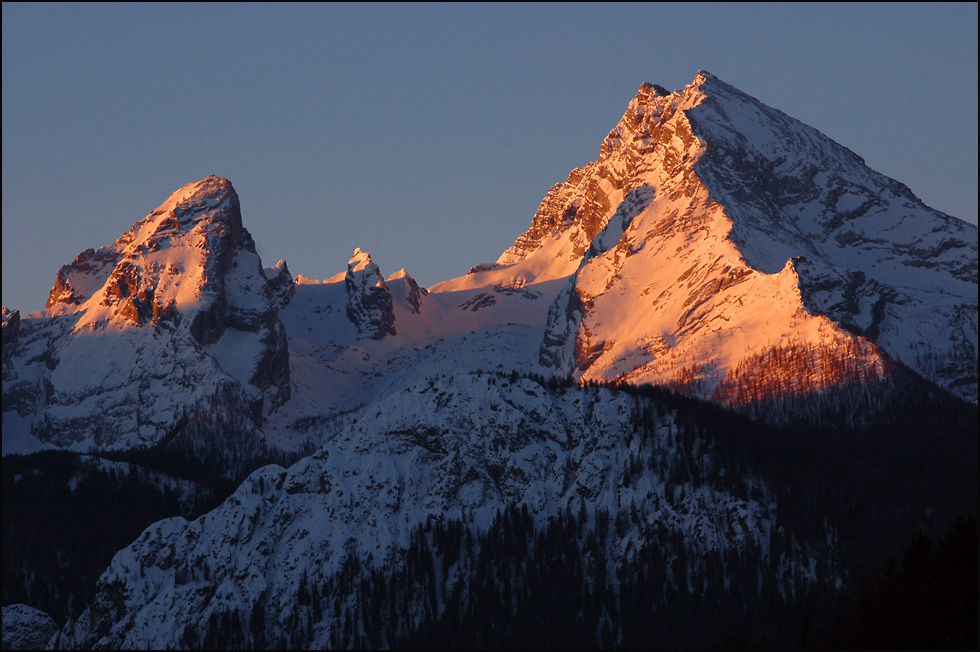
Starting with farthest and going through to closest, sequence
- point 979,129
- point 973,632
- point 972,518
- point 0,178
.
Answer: point 0,178 < point 972,518 < point 973,632 < point 979,129

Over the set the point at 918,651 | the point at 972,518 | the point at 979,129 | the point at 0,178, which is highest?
the point at 0,178

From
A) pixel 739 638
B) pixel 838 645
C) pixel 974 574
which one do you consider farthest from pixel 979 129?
pixel 739 638

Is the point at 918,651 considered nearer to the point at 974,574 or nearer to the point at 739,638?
the point at 974,574

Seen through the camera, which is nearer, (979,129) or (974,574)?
(979,129)

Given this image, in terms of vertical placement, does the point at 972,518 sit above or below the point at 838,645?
above

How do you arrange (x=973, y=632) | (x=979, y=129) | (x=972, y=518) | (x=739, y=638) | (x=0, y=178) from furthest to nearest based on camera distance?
(x=0, y=178) → (x=739, y=638) → (x=972, y=518) → (x=973, y=632) → (x=979, y=129)

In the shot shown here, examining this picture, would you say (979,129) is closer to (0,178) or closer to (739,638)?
(739,638)

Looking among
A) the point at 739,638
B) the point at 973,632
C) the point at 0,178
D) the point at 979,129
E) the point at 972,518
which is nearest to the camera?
the point at 979,129

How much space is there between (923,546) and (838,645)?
9629 millimetres

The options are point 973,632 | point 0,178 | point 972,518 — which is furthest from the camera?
point 0,178

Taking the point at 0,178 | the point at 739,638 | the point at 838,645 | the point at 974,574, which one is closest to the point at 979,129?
the point at 974,574

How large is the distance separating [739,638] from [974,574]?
136 feet

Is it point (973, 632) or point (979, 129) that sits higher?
point (979, 129)

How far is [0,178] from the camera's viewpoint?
18425 cm
